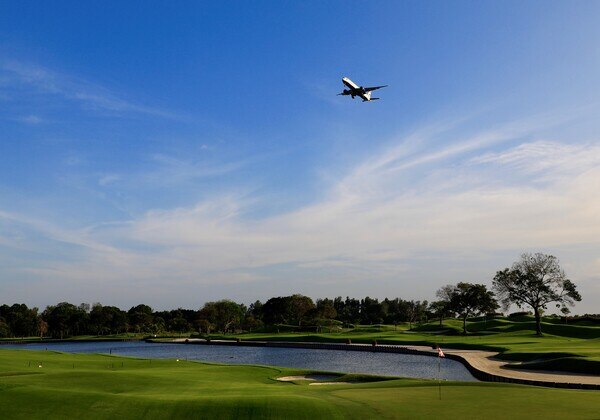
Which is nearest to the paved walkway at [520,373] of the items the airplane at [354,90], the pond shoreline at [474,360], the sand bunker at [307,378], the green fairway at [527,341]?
the pond shoreline at [474,360]

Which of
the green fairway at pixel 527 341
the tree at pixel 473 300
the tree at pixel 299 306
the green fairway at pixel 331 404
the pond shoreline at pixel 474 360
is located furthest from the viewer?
the tree at pixel 299 306

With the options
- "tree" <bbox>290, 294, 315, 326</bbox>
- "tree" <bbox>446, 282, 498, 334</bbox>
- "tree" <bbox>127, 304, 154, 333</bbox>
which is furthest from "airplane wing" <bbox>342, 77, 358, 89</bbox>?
"tree" <bbox>127, 304, 154, 333</bbox>

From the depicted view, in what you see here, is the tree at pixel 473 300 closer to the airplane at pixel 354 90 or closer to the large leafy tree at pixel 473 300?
the large leafy tree at pixel 473 300

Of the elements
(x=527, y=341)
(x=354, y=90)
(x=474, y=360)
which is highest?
(x=354, y=90)

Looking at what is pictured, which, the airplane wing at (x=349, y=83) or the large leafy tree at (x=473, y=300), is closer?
the airplane wing at (x=349, y=83)

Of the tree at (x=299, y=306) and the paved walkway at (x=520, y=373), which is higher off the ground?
the tree at (x=299, y=306)

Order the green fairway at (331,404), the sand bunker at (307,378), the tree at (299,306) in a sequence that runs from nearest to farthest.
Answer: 1. the green fairway at (331,404)
2. the sand bunker at (307,378)
3. the tree at (299,306)

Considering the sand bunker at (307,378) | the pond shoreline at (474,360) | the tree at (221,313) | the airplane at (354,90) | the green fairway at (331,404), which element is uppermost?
the airplane at (354,90)

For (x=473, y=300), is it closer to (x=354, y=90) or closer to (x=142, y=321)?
(x=354, y=90)

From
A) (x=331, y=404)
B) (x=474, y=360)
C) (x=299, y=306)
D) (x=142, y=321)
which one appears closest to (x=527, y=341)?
(x=474, y=360)

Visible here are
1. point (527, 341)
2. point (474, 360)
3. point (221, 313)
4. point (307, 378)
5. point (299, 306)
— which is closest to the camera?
point (307, 378)

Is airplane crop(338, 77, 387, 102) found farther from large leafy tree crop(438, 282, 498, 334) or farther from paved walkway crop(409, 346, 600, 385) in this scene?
large leafy tree crop(438, 282, 498, 334)

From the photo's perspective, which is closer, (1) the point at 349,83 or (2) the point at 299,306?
(1) the point at 349,83

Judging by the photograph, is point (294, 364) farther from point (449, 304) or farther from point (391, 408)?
point (449, 304)
